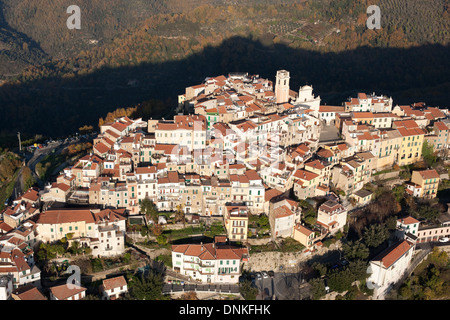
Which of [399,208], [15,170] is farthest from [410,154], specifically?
[15,170]

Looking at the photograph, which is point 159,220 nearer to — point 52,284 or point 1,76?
point 52,284

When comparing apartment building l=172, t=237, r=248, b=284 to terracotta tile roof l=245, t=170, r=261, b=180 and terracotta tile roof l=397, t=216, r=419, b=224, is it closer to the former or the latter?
terracotta tile roof l=245, t=170, r=261, b=180

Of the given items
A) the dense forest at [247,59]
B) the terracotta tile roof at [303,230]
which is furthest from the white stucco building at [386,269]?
the dense forest at [247,59]

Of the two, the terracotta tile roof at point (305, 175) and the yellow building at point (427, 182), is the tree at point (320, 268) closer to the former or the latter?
the terracotta tile roof at point (305, 175)

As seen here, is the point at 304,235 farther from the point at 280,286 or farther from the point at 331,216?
the point at 280,286

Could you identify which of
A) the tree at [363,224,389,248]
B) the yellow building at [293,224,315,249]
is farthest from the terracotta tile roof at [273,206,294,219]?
the tree at [363,224,389,248]

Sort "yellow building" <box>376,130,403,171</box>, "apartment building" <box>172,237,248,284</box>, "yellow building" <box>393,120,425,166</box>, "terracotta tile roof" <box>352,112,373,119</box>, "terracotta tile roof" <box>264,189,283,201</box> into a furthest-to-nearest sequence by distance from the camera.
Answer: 1. "terracotta tile roof" <box>352,112,373,119</box>
2. "yellow building" <box>393,120,425,166</box>
3. "yellow building" <box>376,130,403,171</box>
4. "terracotta tile roof" <box>264,189,283,201</box>
5. "apartment building" <box>172,237,248,284</box>
